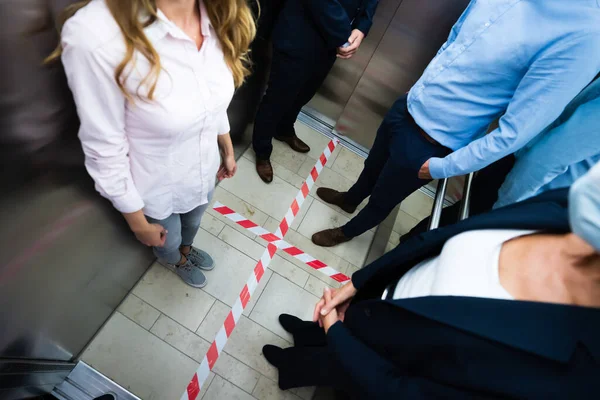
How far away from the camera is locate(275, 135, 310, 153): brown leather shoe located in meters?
3.57

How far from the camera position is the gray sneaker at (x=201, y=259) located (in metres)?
2.48

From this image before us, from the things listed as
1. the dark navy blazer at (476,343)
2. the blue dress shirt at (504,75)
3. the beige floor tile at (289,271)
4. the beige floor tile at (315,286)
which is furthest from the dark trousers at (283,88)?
the dark navy blazer at (476,343)

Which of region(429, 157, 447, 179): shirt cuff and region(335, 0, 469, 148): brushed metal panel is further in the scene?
region(335, 0, 469, 148): brushed metal panel

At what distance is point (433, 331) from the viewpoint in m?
0.99

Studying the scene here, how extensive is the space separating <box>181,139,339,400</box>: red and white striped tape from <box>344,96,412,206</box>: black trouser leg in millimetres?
450

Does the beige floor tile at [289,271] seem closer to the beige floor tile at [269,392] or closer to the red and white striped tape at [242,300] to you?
the red and white striped tape at [242,300]

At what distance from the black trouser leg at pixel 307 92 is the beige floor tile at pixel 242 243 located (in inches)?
48.5

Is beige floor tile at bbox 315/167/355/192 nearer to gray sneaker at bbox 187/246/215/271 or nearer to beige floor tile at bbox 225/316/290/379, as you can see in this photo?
gray sneaker at bbox 187/246/215/271

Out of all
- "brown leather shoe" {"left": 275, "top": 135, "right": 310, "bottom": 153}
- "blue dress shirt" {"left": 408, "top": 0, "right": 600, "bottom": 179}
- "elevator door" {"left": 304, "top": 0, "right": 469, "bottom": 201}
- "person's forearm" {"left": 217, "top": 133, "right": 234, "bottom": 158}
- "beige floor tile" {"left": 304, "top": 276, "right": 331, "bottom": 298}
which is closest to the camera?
"blue dress shirt" {"left": 408, "top": 0, "right": 600, "bottom": 179}

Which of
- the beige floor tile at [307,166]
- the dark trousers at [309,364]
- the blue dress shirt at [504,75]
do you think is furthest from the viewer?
the beige floor tile at [307,166]

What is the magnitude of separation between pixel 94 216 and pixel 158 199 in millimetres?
302

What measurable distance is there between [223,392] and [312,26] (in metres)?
2.51

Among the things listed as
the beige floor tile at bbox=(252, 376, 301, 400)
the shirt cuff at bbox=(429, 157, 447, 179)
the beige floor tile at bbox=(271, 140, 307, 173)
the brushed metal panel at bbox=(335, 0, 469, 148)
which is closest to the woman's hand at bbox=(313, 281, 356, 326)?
the shirt cuff at bbox=(429, 157, 447, 179)

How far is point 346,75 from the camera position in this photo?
3.66 m
